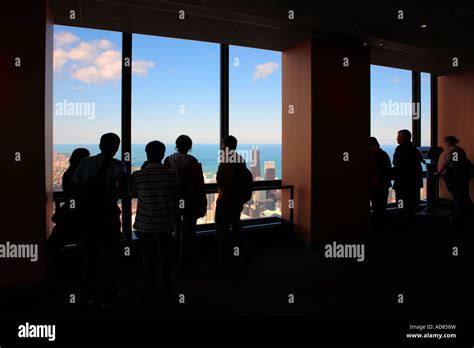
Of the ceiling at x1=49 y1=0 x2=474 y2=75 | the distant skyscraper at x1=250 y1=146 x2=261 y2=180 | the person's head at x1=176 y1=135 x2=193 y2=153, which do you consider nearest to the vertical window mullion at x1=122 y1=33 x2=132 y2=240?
the ceiling at x1=49 y1=0 x2=474 y2=75

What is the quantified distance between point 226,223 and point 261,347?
1.89 meters

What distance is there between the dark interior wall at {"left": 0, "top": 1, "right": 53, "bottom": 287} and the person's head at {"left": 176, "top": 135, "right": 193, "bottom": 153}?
135 centimetres

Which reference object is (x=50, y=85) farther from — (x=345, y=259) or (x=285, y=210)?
(x=345, y=259)

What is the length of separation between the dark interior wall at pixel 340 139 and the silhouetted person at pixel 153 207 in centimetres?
263

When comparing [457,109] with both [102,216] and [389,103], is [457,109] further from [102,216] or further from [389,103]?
[102,216]

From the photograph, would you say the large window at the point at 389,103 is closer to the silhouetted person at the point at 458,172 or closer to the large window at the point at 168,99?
the silhouetted person at the point at 458,172

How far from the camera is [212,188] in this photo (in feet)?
16.8

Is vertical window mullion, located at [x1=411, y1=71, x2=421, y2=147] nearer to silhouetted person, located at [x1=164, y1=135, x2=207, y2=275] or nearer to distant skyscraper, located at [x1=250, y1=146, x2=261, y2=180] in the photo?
distant skyscraper, located at [x1=250, y1=146, x2=261, y2=180]

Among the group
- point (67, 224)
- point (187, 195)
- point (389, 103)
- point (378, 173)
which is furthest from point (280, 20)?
point (389, 103)

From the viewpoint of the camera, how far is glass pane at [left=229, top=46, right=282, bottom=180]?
567cm

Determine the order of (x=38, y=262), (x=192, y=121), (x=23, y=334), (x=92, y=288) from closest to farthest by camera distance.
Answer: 1. (x=23, y=334)
2. (x=92, y=288)
3. (x=38, y=262)
4. (x=192, y=121)

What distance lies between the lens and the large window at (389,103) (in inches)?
289

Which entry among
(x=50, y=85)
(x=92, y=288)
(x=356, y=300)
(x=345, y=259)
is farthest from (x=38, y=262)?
(x=345, y=259)

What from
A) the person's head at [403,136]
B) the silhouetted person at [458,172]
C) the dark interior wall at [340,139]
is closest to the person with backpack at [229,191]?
the dark interior wall at [340,139]
